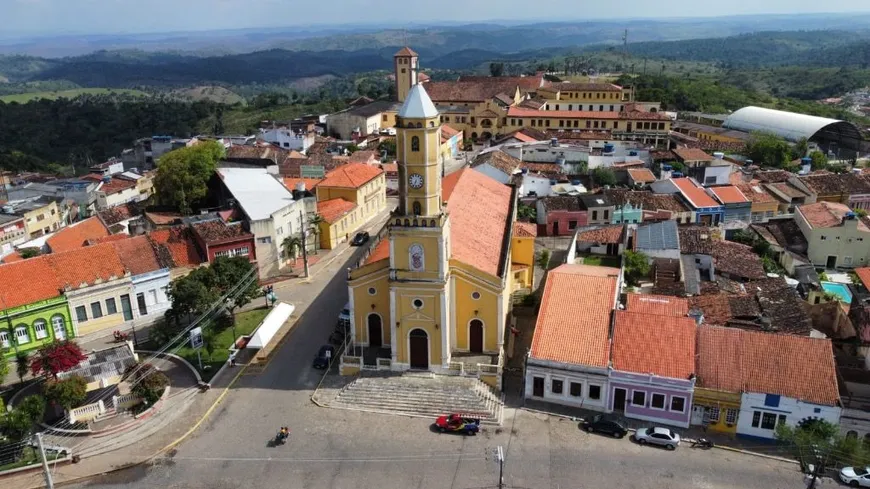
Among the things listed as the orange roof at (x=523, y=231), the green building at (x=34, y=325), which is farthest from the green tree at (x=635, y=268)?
the green building at (x=34, y=325)

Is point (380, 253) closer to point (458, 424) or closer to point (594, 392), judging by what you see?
point (458, 424)

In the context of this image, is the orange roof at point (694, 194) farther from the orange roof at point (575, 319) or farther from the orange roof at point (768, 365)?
the orange roof at point (768, 365)

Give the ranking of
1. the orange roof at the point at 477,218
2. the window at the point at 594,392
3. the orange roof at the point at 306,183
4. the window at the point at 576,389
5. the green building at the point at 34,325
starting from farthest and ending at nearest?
the orange roof at the point at 306,183
the green building at the point at 34,325
the orange roof at the point at 477,218
the window at the point at 576,389
the window at the point at 594,392

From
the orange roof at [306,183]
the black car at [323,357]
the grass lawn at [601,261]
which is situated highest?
the orange roof at [306,183]

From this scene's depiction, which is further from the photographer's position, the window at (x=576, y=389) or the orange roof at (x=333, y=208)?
the orange roof at (x=333, y=208)

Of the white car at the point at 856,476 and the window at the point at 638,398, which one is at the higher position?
the window at the point at 638,398

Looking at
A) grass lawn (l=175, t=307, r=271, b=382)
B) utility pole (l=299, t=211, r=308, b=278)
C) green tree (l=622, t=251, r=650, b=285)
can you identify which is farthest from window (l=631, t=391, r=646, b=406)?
utility pole (l=299, t=211, r=308, b=278)

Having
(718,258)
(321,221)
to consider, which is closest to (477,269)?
(718,258)
